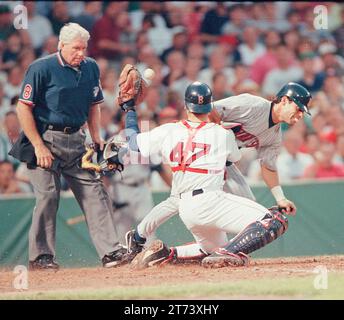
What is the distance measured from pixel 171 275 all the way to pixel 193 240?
1368 mm

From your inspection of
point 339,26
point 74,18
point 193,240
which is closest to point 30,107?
point 193,240

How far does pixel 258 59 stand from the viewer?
10492 millimetres

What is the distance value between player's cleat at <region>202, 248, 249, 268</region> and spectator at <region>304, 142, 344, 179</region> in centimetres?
254

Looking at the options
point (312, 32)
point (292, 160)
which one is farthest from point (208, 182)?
point (312, 32)

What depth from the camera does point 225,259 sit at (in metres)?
6.66

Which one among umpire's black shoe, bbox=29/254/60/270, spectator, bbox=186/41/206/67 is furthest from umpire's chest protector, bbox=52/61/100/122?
spectator, bbox=186/41/206/67

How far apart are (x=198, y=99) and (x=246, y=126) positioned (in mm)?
685

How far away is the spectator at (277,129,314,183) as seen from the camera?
9000 mm

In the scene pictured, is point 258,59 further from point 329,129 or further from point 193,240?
point 193,240

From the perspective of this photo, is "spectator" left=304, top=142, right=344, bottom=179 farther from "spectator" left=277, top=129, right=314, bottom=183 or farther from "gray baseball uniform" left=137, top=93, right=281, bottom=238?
"gray baseball uniform" left=137, top=93, right=281, bottom=238

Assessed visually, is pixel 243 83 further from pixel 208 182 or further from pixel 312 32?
pixel 208 182

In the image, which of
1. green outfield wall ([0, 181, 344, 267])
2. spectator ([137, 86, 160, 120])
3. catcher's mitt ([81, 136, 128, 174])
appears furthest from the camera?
spectator ([137, 86, 160, 120])

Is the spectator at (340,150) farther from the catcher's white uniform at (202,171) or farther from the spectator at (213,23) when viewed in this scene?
the catcher's white uniform at (202,171)

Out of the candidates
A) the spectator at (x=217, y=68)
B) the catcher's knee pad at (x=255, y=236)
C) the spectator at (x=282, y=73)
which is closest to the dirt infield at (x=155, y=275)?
the catcher's knee pad at (x=255, y=236)
